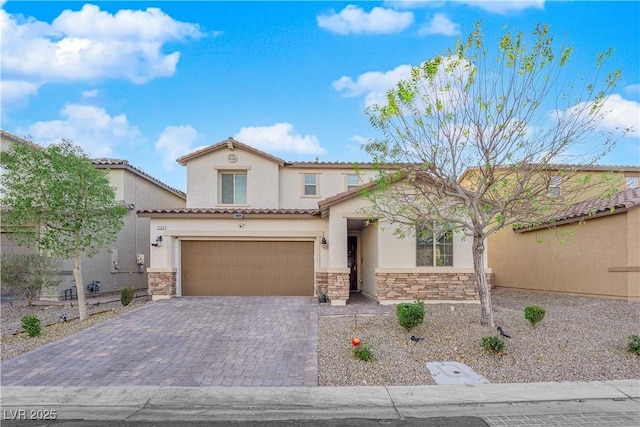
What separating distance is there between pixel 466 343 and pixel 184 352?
5.66m

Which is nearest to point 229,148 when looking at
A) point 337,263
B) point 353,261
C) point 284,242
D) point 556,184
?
point 284,242

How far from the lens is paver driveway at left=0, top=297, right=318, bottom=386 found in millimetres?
6219

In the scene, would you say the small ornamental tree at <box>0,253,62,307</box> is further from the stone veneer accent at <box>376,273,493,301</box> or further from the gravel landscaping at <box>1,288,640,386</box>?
the stone veneer accent at <box>376,273,493,301</box>

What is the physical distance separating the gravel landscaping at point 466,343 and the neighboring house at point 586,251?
1.09m

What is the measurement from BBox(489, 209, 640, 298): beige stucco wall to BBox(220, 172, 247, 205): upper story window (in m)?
11.9

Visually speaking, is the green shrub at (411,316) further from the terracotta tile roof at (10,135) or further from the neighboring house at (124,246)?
the terracotta tile roof at (10,135)

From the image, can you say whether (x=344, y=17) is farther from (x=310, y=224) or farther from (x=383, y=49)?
(x=310, y=224)

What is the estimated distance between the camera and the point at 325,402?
17.5 feet

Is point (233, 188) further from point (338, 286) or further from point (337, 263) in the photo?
point (338, 286)

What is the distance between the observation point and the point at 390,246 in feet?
40.1

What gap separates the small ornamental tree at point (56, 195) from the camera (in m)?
10.3

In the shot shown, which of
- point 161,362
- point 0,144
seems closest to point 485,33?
point 161,362

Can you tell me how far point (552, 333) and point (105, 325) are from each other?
35.0 feet

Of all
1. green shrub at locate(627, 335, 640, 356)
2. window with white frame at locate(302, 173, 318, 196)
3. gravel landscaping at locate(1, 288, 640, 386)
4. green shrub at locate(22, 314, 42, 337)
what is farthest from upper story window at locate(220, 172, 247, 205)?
green shrub at locate(627, 335, 640, 356)
